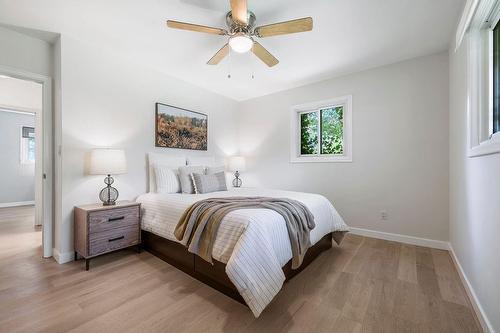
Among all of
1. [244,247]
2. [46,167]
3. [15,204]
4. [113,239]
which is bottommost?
[15,204]

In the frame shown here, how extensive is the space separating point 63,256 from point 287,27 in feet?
10.9

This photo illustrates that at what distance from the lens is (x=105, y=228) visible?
234 cm

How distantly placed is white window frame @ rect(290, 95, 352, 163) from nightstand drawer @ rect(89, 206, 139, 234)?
275cm

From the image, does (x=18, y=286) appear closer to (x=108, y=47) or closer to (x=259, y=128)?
(x=108, y=47)

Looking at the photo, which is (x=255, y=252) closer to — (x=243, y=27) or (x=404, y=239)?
(x=243, y=27)

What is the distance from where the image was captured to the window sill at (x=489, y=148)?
4.27 feet

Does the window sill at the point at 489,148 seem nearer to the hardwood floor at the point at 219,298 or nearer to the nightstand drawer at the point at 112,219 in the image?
the hardwood floor at the point at 219,298

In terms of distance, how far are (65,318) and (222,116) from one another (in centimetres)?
374

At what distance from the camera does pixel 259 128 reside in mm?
4559

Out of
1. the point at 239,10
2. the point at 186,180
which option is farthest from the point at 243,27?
the point at 186,180

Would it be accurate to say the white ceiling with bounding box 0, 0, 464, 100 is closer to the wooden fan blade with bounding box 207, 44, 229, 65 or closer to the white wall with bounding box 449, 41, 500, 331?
the wooden fan blade with bounding box 207, 44, 229, 65

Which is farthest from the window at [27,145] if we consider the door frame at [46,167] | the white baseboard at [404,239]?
the white baseboard at [404,239]

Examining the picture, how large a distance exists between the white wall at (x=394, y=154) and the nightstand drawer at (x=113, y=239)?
8.82 ft

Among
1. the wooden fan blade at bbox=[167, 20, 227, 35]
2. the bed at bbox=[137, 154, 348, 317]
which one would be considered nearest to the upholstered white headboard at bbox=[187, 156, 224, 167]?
the bed at bbox=[137, 154, 348, 317]
